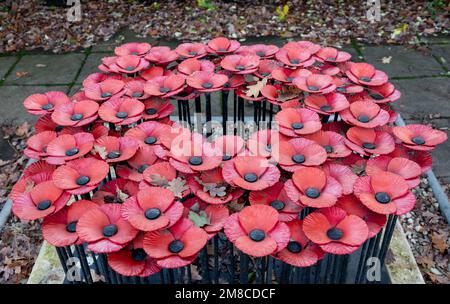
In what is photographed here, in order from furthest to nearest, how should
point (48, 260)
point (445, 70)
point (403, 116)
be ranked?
point (445, 70) → point (403, 116) → point (48, 260)

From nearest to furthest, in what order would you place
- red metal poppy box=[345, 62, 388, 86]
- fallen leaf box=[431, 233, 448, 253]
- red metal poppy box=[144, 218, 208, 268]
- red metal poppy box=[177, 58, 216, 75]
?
red metal poppy box=[144, 218, 208, 268] < red metal poppy box=[345, 62, 388, 86] < red metal poppy box=[177, 58, 216, 75] < fallen leaf box=[431, 233, 448, 253]

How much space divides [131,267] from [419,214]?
245 centimetres

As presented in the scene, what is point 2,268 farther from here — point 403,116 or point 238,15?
point 238,15

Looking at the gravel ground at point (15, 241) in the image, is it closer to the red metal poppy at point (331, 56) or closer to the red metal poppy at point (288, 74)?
the red metal poppy at point (288, 74)

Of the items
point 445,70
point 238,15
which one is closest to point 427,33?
point 445,70

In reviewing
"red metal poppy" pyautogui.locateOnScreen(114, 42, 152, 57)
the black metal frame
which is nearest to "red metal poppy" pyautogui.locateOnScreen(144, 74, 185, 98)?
the black metal frame

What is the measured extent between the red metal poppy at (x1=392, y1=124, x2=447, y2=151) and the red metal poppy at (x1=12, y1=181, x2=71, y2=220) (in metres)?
1.47

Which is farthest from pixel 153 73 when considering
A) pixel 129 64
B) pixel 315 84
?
pixel 315 84

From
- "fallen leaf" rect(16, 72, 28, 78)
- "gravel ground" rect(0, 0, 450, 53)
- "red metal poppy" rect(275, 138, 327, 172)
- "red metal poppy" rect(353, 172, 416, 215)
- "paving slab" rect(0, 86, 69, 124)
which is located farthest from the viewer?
"gravel ground" rect(0, 0, 450, 53)

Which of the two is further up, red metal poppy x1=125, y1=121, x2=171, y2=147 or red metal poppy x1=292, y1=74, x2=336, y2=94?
red metal poppy x1=292, y1=74, x2=336, y2=94

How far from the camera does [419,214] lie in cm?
333

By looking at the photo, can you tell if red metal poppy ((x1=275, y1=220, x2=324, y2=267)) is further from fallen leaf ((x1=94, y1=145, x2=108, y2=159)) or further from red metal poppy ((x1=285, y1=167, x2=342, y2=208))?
fallen leaf ((x1=94, y1=145, x2=108, y2=159))

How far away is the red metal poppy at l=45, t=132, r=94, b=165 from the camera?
6.38 ft

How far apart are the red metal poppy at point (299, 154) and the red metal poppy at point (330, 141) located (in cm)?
9
